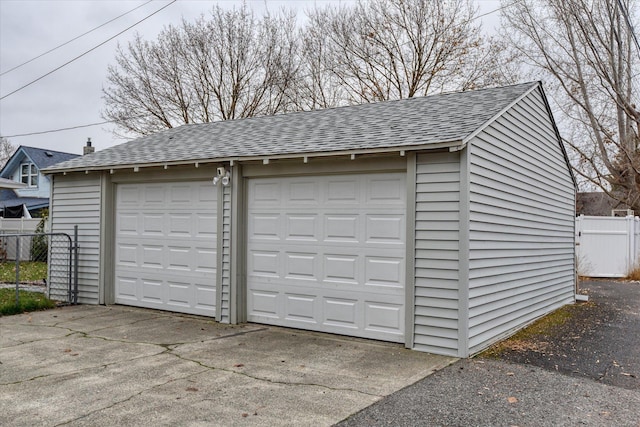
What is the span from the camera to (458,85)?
18.9 metres

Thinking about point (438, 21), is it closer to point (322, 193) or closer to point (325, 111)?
point (325, 111)

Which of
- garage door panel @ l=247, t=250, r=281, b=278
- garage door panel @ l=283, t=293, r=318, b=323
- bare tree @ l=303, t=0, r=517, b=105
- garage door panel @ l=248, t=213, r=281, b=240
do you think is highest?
bare tree @ l=303, t=0, r=517, b=105

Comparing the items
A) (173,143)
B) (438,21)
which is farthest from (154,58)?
(173,143)

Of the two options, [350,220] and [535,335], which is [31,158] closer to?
[350,220]

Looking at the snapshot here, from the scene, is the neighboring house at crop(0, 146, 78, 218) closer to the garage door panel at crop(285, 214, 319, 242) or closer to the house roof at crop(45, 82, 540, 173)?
the house roof at crop(45, 82, 540, 173)

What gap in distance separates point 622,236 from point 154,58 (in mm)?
17986

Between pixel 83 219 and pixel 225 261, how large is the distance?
331cm

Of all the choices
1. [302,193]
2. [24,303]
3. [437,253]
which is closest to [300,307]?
[302,193]

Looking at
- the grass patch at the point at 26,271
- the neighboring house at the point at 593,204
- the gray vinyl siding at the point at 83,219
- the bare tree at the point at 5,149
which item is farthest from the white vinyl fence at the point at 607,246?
the bare tree at the point at 5,149

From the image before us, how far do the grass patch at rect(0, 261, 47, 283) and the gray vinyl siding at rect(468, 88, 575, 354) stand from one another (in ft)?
32.1

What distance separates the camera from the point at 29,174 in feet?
85.7

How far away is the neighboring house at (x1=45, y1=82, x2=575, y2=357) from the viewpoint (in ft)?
19.6

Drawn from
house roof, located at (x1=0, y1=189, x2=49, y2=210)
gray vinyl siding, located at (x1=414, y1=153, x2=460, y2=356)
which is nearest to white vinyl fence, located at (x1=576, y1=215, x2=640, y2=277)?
gray vinyl siding, located at (x1=414, y1=153, x2=460, y2=356)

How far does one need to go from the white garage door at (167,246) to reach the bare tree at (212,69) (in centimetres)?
1300
